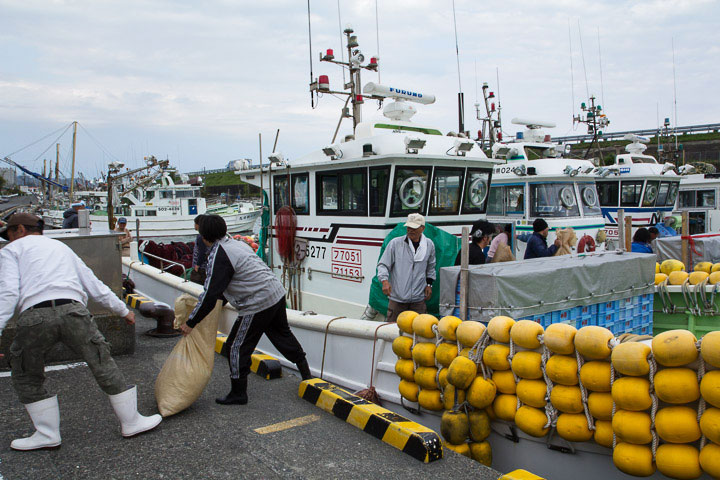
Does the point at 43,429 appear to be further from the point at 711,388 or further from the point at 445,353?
the point at 711,388

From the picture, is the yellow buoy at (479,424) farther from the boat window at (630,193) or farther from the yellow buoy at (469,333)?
the boat window at (630,193)

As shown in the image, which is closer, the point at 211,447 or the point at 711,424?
the point at 711,424

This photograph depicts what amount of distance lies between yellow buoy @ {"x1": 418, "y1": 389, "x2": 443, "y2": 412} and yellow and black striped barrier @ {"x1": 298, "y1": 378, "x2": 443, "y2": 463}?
266 mm

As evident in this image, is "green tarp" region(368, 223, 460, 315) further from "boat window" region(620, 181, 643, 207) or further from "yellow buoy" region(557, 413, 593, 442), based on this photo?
"boat window" region(620, 181, 643, 207)

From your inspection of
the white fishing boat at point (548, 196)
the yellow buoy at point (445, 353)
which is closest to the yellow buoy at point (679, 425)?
the yellow buoy at point (445, 353)

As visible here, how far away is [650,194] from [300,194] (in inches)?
436

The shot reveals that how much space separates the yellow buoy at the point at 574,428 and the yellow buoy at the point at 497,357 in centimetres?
48

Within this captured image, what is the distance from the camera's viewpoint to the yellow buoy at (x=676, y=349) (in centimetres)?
273

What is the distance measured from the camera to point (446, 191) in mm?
7359

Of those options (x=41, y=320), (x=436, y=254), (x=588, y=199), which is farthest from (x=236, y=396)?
(x=588, y=199)

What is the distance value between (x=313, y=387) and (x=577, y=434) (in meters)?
2.33

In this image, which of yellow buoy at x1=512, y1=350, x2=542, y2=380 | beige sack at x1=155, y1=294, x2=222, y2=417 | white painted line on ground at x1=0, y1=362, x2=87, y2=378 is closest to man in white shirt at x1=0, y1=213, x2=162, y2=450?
beige sack at x1=155, y1=294, x2=222, y2=417

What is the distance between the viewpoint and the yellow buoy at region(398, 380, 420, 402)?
4.39 metres

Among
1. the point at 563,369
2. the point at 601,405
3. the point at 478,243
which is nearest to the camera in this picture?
the point at 601,405
